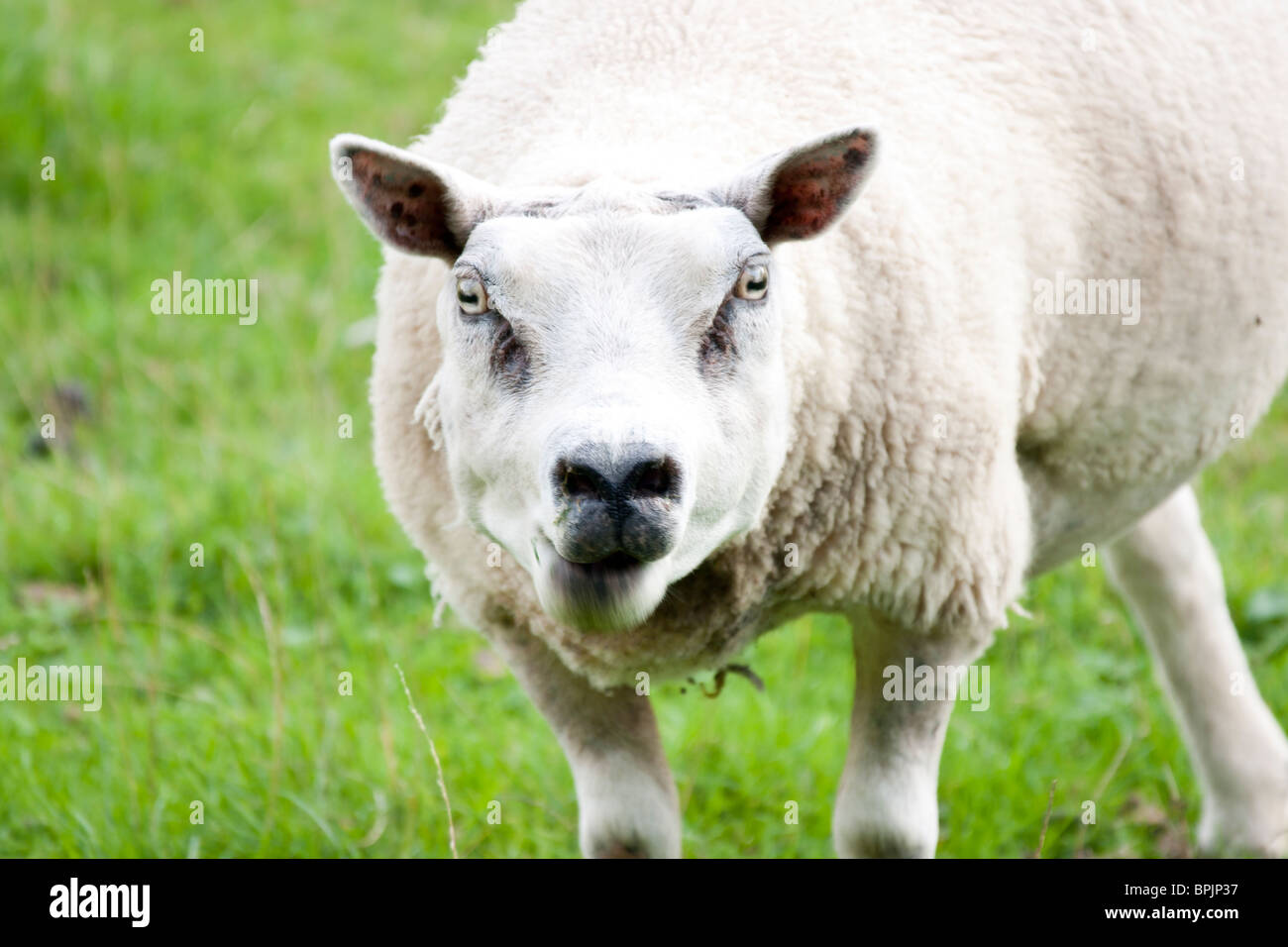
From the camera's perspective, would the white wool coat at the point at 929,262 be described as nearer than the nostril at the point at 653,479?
No

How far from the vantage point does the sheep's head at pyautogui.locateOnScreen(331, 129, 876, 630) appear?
7.48 ft

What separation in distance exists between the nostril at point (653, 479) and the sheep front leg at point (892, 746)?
1006 mm

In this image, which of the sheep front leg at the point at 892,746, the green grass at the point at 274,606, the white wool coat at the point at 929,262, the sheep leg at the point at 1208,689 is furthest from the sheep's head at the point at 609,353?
the sheep leg at the point at 1208,689

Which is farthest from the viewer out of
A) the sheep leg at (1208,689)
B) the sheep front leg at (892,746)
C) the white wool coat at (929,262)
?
the sheep leg at (1208,689)

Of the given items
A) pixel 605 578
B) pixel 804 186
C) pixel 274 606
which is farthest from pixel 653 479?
pixel 274 606

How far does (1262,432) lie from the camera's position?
6316mm

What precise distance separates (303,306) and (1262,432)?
4.10m

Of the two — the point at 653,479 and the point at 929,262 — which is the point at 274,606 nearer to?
the point at 929,262

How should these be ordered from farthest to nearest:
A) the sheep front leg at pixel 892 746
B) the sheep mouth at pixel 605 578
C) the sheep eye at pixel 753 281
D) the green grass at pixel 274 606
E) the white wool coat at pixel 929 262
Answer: the green grass at pixel 274 606 < the sheep front leg at pixel 892 746 < the white wool coat at pixel 929 262 < the sheep eye at pixel 753 281 < the sheep mouth at pixel 605 578

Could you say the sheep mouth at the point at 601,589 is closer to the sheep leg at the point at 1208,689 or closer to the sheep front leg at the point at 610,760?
the sheep front leg at the point at 610,760

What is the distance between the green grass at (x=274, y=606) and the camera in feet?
13.5

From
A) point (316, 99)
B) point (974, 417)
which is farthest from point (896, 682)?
point (316, 99)

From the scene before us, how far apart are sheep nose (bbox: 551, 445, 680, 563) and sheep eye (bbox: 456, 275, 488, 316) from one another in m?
0.41

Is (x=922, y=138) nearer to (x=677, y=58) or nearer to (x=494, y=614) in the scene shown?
(x=677, y=58)
